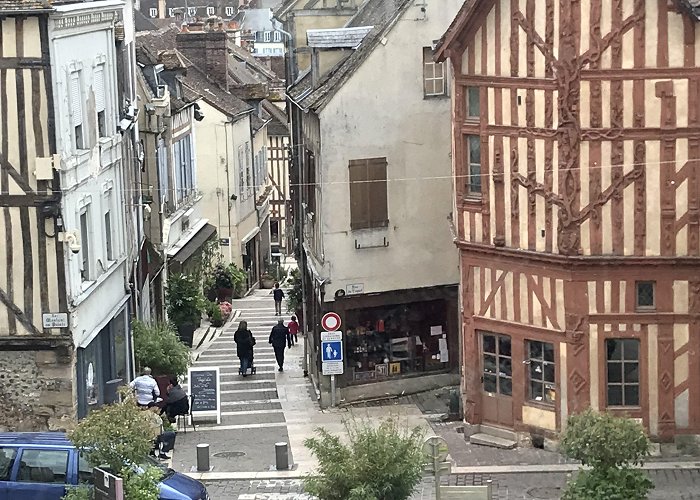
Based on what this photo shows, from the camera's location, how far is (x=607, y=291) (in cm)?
2664

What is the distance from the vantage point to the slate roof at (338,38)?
33.7m

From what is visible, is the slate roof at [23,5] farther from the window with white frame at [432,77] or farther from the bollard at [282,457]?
the window with white frame at [432,77]

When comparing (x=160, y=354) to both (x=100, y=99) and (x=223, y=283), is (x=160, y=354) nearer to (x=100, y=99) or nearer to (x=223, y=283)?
(x=100, y=99)

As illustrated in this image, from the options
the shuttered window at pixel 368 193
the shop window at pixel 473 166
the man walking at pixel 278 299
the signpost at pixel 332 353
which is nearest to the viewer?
the shop window at pixel 473 166

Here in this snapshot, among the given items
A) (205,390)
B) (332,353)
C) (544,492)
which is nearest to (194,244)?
(332,353)

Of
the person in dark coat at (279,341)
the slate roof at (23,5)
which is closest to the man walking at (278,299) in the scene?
the person in dark coat at (279,341)

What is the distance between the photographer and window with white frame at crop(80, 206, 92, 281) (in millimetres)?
28734

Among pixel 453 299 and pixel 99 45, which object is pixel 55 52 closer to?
pixel 99 45

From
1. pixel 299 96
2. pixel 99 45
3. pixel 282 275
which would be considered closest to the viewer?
pixel 99 45

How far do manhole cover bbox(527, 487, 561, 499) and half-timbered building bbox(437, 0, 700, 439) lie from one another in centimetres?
216

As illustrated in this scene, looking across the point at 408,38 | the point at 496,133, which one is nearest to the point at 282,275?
the point at 408,38

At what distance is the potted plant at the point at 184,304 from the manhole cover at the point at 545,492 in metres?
18.6

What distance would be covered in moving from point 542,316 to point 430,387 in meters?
6.63

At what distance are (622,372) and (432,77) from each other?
8.37 metres
